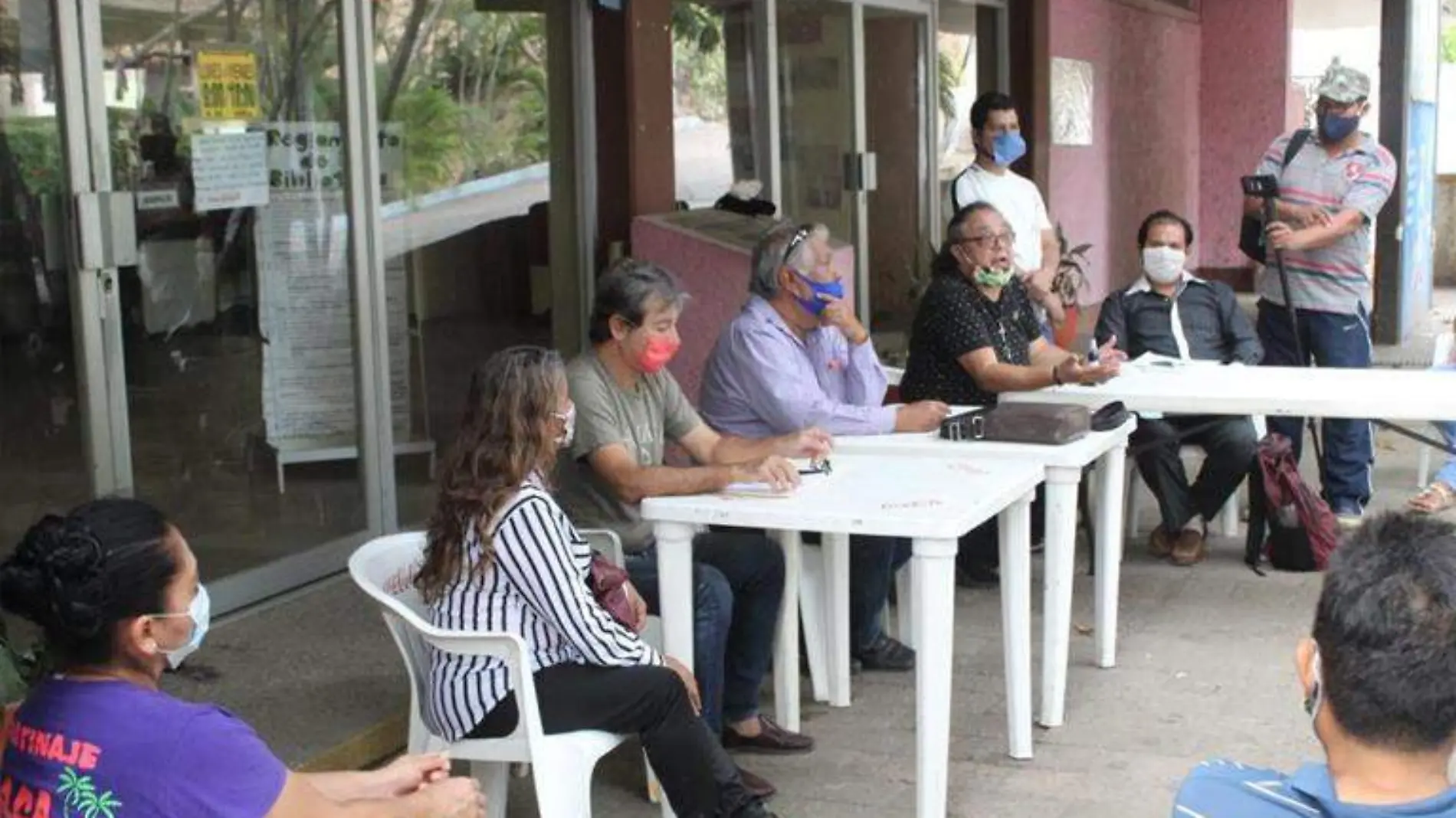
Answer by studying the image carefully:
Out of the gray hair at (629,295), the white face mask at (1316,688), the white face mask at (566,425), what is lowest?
the white face mask at (1316,688)

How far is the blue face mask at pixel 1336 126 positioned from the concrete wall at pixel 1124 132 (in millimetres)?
4208

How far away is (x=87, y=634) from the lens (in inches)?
98.3

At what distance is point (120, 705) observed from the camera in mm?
2471

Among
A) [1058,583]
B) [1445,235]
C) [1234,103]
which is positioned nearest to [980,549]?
[1058,583]

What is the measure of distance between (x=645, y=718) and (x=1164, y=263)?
11.6ft

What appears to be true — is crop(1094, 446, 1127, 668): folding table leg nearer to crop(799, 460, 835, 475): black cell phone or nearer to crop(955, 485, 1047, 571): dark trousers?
crop(955, 485, 1047, 571): dark trousers

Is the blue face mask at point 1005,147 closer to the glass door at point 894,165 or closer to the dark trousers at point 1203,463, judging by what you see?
the dark trousers at point 1203,463

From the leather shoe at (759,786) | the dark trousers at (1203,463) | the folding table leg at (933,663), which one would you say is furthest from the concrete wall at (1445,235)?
the folding table leg at (933,663)

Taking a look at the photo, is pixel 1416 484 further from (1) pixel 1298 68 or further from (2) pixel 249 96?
(1) pixel 1298 68

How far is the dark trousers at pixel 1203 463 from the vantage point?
249 inches

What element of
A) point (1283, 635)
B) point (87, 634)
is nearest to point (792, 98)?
point (1283, 635)

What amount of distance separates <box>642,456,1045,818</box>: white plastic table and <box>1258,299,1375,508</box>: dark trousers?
2923 mm

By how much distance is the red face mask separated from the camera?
→ 439 cm

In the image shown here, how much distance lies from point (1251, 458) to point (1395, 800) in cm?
455
